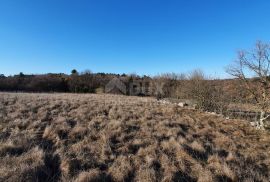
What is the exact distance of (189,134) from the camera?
7.66 m

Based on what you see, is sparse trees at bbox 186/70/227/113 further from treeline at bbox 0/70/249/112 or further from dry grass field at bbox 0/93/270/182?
dry grass field at bbox 0/93/270/182

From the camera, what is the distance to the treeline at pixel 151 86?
14414 mm

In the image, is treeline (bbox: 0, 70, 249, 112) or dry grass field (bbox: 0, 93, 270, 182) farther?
treeline (bbox: 0, 70, 249, 112)

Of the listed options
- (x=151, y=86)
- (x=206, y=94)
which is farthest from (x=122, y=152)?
(x=151, y=86)

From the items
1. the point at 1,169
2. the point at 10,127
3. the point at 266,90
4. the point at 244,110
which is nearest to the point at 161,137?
the point at 1,169

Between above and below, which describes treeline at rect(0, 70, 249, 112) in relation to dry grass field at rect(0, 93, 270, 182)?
above

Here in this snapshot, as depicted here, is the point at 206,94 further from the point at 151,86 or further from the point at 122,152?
the point at 151,86

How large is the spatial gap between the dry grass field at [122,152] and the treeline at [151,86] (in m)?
5.84

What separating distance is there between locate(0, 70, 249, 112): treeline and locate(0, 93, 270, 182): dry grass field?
5.84 meters

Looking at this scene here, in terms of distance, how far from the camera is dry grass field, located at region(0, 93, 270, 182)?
427 cm

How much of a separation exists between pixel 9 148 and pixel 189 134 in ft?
19.8

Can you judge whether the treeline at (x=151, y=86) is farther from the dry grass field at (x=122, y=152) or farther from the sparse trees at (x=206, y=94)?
the dry grass field at (x=122, y=152)

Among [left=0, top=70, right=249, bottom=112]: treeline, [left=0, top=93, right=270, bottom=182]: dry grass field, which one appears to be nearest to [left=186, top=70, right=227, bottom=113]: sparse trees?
[left=0, top=70, right=249, bottom=112]: treeline

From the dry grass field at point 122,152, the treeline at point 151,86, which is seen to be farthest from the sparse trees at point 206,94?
the dry grass field at point 122,152
